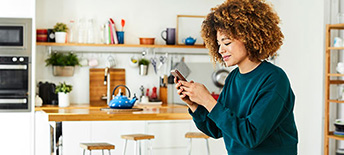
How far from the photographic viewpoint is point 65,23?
20.4 ft

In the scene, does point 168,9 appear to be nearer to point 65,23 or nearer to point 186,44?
point 186,44

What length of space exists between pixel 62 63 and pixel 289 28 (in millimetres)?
2966

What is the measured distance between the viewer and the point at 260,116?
1584mm

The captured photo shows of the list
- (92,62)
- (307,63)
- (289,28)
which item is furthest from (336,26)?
(92,62)

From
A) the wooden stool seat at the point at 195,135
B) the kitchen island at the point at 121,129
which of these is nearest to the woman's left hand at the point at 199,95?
the kitchen island at the point at 121,129

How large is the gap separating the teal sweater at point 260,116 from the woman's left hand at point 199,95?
0.10 feet

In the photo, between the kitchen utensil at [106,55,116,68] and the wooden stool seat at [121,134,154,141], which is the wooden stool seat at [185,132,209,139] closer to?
the wooden stool seat at [121,134,154,141]

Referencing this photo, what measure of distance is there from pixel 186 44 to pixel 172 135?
194 cm

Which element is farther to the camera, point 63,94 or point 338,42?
point 63,94

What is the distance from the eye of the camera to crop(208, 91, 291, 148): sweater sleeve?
62.4 inches

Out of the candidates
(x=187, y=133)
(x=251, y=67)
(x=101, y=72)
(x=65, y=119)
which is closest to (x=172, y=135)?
(x=187, y=133)

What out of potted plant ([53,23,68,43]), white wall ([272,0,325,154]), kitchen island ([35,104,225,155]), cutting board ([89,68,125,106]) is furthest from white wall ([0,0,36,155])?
white wall ([272,0,325,154])

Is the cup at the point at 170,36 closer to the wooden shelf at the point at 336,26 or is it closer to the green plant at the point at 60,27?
the green plant at the point at 60,27

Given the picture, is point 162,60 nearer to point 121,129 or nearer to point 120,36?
point 120,36
